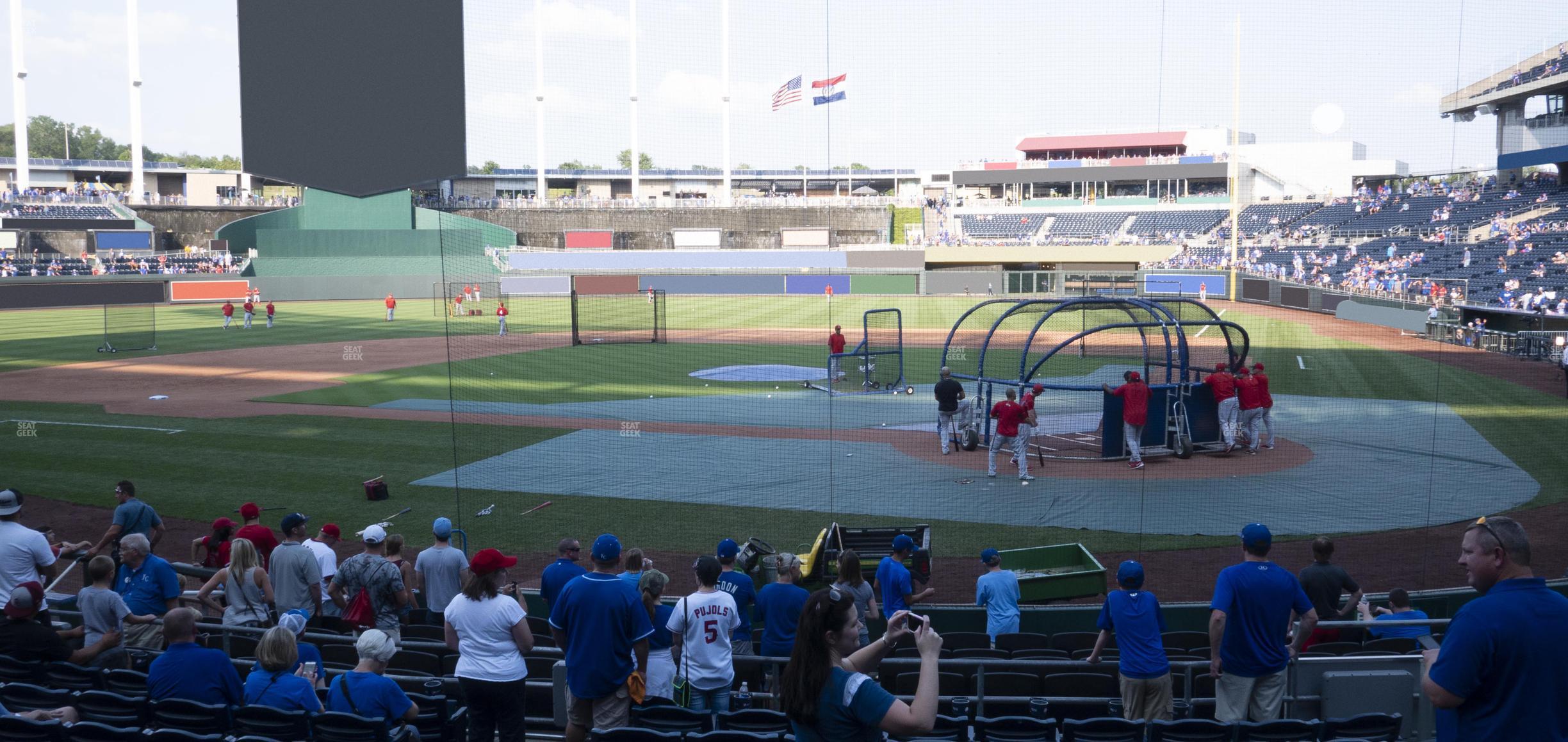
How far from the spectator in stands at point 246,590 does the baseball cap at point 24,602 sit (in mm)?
1487

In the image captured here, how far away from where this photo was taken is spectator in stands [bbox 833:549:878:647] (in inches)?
299

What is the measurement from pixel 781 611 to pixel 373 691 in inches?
113

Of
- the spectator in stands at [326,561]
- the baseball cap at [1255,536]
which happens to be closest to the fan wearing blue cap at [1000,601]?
the baseball cap at [1255,536]

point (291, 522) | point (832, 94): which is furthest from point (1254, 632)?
point (832, 94)

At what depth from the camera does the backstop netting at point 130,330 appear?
118 ft

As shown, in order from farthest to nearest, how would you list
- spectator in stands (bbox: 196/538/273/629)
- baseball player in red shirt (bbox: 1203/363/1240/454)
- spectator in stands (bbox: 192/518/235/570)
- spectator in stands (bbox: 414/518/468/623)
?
1. baseball player in red shirt (bbox: 1203/363/1240/454)
2. spectator in stands (bbox: 192/518/235/570)
3. spectator in stands (bbox: 414/518/468/623)
4. spectator in stands (bbox: 196/538/273/629)

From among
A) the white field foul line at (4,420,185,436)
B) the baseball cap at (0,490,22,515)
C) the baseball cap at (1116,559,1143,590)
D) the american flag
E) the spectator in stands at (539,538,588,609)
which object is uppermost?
the american flag

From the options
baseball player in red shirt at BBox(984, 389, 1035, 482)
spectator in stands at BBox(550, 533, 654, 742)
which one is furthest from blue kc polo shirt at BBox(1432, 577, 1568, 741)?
baseball player in red shirt at BBox(984, 389, 1035, 482)

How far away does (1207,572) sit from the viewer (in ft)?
39.6

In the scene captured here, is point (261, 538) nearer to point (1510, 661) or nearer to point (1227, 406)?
point (1510, 661)

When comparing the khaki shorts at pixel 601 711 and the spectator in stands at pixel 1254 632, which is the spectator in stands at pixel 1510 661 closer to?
the spectator in stands at pixel 1254 632

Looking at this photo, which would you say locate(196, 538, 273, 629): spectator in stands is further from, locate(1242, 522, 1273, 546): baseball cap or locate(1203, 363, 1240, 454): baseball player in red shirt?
locate(1203, 363, 1240, 454): baseball player in red shirt

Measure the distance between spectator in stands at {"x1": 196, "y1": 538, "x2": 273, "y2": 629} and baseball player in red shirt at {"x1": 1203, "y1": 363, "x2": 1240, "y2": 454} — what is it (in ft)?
50.6

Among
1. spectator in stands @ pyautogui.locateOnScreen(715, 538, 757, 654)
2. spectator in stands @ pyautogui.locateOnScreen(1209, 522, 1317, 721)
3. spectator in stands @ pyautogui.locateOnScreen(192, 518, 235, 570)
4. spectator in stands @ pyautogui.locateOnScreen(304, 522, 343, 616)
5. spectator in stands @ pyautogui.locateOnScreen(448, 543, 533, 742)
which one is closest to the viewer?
spectator in stands @ pyautogui.locateOnScreen(448, 543, 533, 742)
